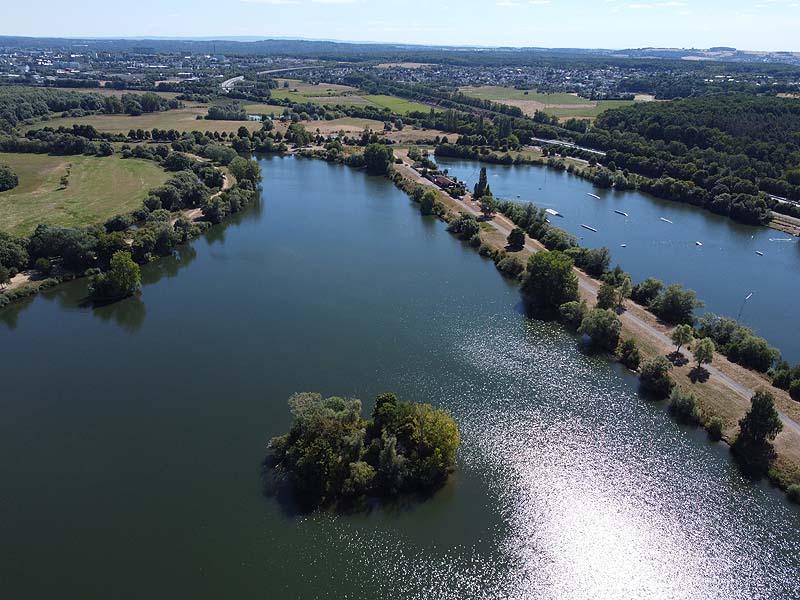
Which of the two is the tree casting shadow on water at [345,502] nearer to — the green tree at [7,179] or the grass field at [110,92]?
the green tree at [7,179]

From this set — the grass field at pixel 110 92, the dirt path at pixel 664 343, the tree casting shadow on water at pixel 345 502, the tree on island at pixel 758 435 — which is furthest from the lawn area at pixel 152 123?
the tree on island at pixel 758 435

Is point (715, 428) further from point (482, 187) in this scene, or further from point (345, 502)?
point (482, 187)

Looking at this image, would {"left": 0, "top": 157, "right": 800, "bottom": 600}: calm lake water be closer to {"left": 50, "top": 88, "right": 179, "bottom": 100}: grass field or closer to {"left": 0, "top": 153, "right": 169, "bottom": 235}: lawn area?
{"left": 0, "top": 153, "right": 169, "bottom": 235}: lawn area

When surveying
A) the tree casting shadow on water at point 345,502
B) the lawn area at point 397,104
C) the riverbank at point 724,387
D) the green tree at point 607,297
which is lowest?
the lawn area at point 397,104

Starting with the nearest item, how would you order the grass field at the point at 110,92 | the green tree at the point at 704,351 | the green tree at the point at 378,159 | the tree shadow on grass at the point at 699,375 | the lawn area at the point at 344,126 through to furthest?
the green tree at the point at 704,351, the tree shadow on grass at the point at 699,375, the green tree at the point at 378,159, the lawn area at the point at 344,126, the grass field at the point at 110,92

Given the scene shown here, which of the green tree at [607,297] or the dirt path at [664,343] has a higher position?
the green tree at [607,297]

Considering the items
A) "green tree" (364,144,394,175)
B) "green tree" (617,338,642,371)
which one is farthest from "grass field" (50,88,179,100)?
"green tree" (617,338,642,371)
